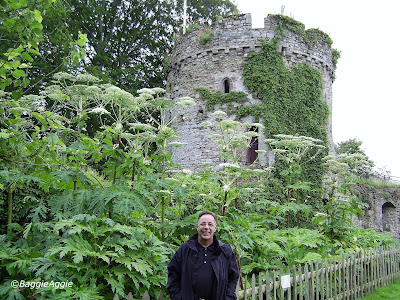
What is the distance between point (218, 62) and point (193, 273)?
11.8 metres

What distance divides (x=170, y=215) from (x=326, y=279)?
3.02 meters

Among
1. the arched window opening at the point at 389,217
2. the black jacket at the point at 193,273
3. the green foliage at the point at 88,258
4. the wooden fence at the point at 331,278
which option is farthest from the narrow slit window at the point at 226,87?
the arched window opening at the point at 389,217

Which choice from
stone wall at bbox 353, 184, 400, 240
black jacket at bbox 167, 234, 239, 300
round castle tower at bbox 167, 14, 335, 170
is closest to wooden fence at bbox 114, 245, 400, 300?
black jacket at bbox 167, 234, 239, 300

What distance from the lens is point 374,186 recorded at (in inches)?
797

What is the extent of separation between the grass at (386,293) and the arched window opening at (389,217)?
14491 millimetres

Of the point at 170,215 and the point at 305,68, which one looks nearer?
the point at 170,215

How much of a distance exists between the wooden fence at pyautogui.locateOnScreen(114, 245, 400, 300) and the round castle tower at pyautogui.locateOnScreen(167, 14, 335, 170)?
236 inches

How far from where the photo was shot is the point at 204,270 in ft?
A: 10.9

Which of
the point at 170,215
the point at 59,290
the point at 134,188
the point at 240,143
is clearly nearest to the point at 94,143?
the point at 134,188

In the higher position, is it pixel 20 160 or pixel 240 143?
pixel 240 143

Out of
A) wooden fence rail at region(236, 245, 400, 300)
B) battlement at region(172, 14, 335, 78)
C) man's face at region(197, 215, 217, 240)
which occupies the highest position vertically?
battlement at region(172, 14, 335, 78)

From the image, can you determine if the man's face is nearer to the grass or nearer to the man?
the man

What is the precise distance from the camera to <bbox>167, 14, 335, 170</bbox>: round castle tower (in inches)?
539

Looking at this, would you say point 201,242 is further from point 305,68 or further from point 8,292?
point 305,68
